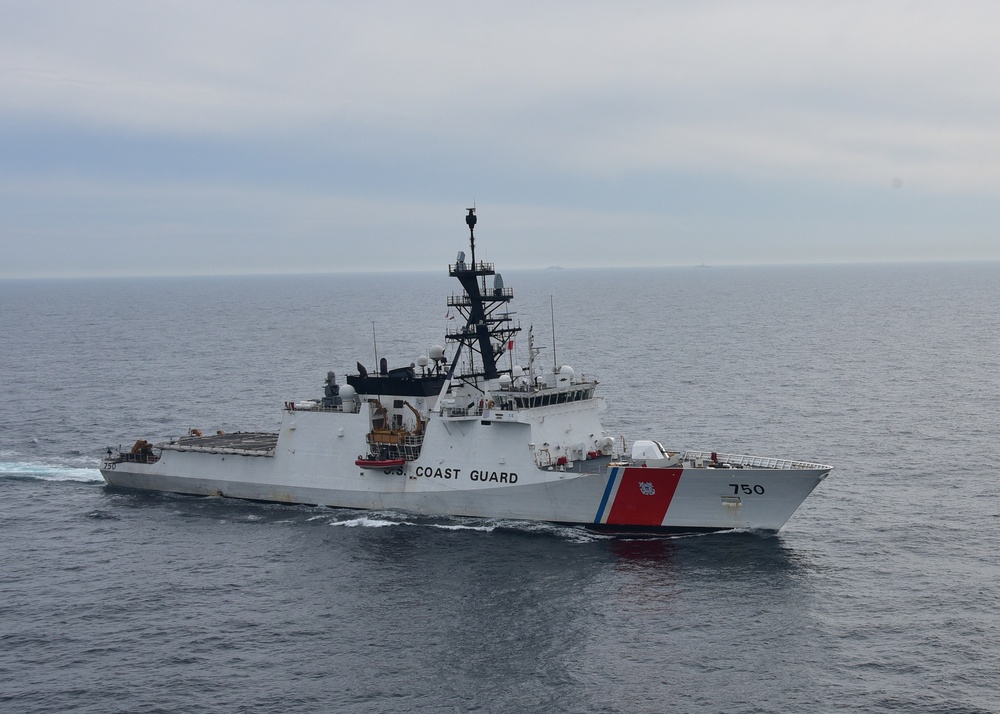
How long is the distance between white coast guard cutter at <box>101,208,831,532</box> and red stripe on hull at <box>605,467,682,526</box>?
0.15 feet

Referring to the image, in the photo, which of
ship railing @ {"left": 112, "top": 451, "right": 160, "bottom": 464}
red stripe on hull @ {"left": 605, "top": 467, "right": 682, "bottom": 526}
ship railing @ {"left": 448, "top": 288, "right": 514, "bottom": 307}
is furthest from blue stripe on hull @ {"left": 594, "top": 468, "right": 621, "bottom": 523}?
ship railing @ {"left": 112, "top": 451, "right": 160, "bottom": 464}

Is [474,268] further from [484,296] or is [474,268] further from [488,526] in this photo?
Result: [488,526]

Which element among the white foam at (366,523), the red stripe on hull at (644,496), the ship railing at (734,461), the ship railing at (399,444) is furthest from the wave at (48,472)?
the ship railing at (734,461)

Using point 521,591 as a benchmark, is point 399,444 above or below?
above

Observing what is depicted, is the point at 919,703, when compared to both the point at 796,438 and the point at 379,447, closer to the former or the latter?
the point at 379,447

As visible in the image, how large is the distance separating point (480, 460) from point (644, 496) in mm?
6850

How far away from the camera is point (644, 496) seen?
36.8 metres

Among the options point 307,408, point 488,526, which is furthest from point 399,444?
point 488,526

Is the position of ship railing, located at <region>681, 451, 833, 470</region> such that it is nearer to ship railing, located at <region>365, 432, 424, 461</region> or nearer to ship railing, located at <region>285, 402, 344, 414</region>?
ship railing, located at <region>365, 432, 424, 461</region>

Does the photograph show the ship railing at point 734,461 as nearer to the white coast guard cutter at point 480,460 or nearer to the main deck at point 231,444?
the white coast guard cutter at point 480,460

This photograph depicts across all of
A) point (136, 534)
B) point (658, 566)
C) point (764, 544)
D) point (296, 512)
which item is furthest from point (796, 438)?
point (136, 534)

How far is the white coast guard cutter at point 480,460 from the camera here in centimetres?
3647

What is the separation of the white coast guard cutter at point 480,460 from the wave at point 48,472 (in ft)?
6.93

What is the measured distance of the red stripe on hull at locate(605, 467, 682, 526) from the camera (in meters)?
36.3
